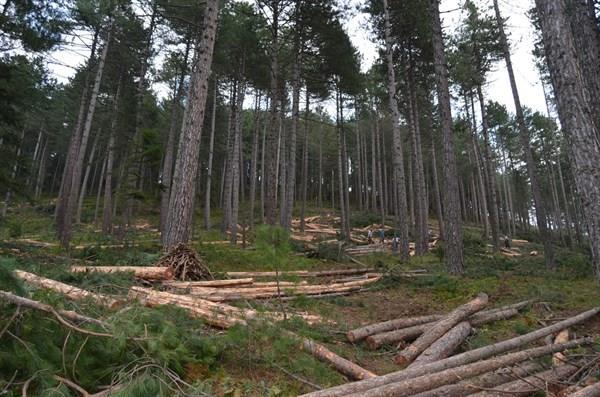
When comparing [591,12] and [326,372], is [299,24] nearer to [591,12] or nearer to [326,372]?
[591,12]

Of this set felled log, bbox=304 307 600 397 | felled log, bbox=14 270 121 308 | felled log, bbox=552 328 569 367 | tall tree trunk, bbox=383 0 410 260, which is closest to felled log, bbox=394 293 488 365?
felled log, bbox=304 307 600 397

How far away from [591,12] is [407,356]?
9442mm

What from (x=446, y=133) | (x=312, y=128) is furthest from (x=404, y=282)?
(x=312, y=128)

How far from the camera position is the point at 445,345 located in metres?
4.73

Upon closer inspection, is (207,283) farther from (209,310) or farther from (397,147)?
(397,147)

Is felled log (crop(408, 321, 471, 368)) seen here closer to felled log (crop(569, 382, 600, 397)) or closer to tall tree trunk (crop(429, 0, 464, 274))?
felled log (crop(569, 382, 600, 397))

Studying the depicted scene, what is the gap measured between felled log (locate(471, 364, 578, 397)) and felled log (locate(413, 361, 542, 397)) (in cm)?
8

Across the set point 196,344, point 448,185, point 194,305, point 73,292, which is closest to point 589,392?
point 196,344

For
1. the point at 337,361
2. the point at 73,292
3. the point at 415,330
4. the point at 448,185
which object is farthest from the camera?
the point at 448,185

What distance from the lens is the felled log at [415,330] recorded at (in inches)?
198

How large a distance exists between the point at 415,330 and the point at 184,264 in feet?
15.9

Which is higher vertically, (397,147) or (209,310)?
(397,147)

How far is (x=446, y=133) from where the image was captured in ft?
35.2

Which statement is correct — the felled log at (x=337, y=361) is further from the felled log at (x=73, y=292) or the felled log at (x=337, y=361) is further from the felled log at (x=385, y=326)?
the felled log at (x=73, y=292)
